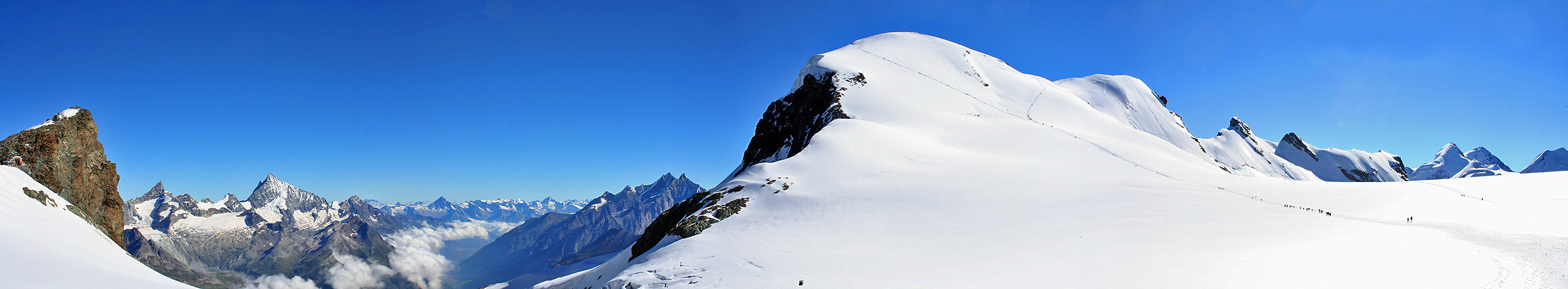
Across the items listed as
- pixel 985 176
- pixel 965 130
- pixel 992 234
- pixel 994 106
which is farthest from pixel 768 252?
pixel 994 106

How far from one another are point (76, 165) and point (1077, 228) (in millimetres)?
46397

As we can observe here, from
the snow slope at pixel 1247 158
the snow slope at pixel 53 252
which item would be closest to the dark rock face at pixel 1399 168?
the snow slope at pixel 1247 158

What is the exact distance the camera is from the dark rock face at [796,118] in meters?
58.7

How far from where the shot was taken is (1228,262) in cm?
1573

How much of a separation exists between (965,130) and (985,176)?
1949 centimetres

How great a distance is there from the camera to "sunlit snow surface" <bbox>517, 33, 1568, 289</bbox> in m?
15.1

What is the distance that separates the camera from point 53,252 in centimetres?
1447

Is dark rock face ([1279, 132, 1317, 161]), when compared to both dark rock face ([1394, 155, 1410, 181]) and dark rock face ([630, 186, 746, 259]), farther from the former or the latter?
dark rock face ([630, 186, 746, 259])

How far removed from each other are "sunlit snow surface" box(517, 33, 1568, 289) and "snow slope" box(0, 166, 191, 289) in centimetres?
1213

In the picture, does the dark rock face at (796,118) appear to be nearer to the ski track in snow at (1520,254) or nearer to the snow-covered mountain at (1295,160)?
the ski track in snow at (1520,254)

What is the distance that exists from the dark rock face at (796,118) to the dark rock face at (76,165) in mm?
45377

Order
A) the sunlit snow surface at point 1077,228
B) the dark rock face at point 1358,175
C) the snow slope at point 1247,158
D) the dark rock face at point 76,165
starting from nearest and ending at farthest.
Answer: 1. the sunlit snow surface at point 1077,228
2. the dark rock face at point 76,165
3. the snow slope at point 1247,158
4. the dark rock face at point 1358,175

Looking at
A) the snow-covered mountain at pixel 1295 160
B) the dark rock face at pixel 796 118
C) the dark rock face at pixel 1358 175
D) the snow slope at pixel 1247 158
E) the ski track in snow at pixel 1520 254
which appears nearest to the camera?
the ski track in snow at pixel 1520 254

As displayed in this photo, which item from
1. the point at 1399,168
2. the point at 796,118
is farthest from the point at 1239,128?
the point at 796,118
